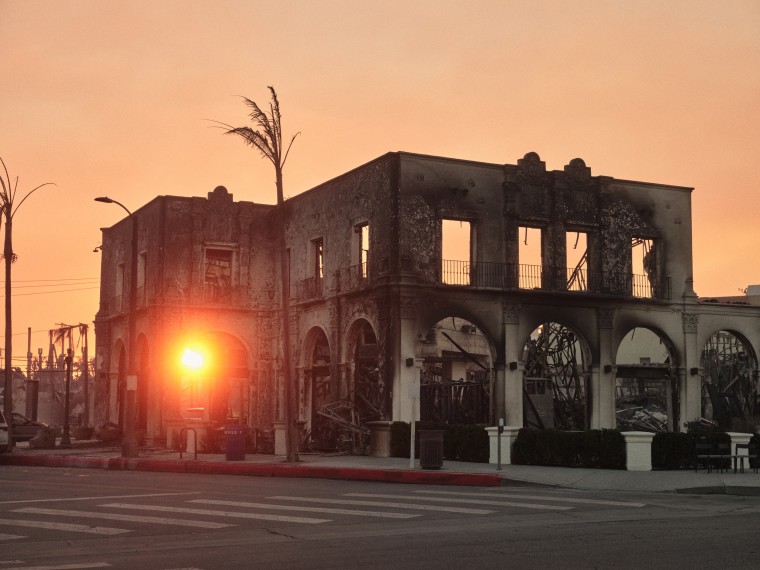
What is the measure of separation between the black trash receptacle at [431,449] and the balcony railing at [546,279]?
1144 centimetres

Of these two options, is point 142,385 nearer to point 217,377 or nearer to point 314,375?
point 217,377

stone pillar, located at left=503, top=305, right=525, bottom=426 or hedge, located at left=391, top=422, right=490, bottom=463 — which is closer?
hedge, located at left=391, top=422, right=490, bottom=463

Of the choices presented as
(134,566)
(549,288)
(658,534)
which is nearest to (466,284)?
(549,288)

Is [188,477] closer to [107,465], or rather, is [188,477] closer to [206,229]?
[107,465]

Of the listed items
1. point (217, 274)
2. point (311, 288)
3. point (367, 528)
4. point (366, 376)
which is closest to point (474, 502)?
point (367, 528)

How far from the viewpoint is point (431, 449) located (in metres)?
24.2

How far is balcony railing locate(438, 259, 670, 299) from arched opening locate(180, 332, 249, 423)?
11724mm

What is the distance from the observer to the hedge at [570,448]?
24547mm

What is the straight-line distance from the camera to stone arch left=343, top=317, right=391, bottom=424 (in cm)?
3466

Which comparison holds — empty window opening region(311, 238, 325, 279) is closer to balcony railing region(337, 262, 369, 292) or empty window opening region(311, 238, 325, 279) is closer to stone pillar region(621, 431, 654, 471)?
balcony railing region(337, 262, 369, 292)

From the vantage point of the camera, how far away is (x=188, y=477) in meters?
23.2

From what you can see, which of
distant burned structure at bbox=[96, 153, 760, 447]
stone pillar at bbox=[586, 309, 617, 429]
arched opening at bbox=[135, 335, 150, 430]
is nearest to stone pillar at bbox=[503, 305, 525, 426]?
distant burned structure at bbox=[96, 153, 760, 447]

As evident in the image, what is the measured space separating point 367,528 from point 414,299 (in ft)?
72.0

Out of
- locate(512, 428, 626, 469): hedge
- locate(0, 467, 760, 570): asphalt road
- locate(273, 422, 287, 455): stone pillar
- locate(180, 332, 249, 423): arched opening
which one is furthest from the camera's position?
locate(180, 332, 249, 423): arched opening
